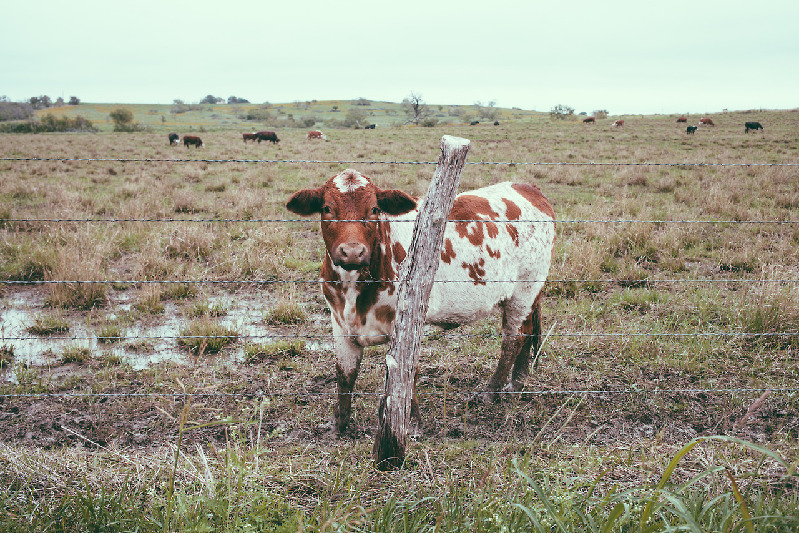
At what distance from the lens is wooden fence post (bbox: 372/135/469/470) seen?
8.91 feet

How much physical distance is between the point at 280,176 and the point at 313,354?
11.5 meters

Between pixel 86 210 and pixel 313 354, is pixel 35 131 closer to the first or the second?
pixel 86 210

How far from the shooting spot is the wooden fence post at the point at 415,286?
2.72 metres

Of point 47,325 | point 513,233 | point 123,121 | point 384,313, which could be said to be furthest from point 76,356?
point 123,121

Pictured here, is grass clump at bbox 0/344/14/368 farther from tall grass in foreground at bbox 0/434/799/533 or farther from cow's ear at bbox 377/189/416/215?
cow's ear at bbox 377/189/416/215

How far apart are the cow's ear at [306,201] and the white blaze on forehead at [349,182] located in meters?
0.21

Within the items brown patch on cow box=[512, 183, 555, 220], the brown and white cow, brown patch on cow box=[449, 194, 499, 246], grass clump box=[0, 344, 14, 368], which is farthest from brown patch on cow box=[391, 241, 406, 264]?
grass clump box=[0, 344, 14, 368]

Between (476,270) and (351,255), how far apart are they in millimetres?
1384

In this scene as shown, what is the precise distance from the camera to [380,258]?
3598mm

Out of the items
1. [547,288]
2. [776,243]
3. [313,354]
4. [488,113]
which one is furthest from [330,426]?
[488,113]

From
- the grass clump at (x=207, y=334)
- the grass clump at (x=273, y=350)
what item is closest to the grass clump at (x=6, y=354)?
the grass clump at (x=207, y=334)

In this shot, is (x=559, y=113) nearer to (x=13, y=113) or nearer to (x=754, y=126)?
(x=754, y=126)

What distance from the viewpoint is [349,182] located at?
3.42 metres

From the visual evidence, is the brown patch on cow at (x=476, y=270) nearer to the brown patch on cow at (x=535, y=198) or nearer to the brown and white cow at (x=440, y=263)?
the brown and white cow at (x=440, y=263)
